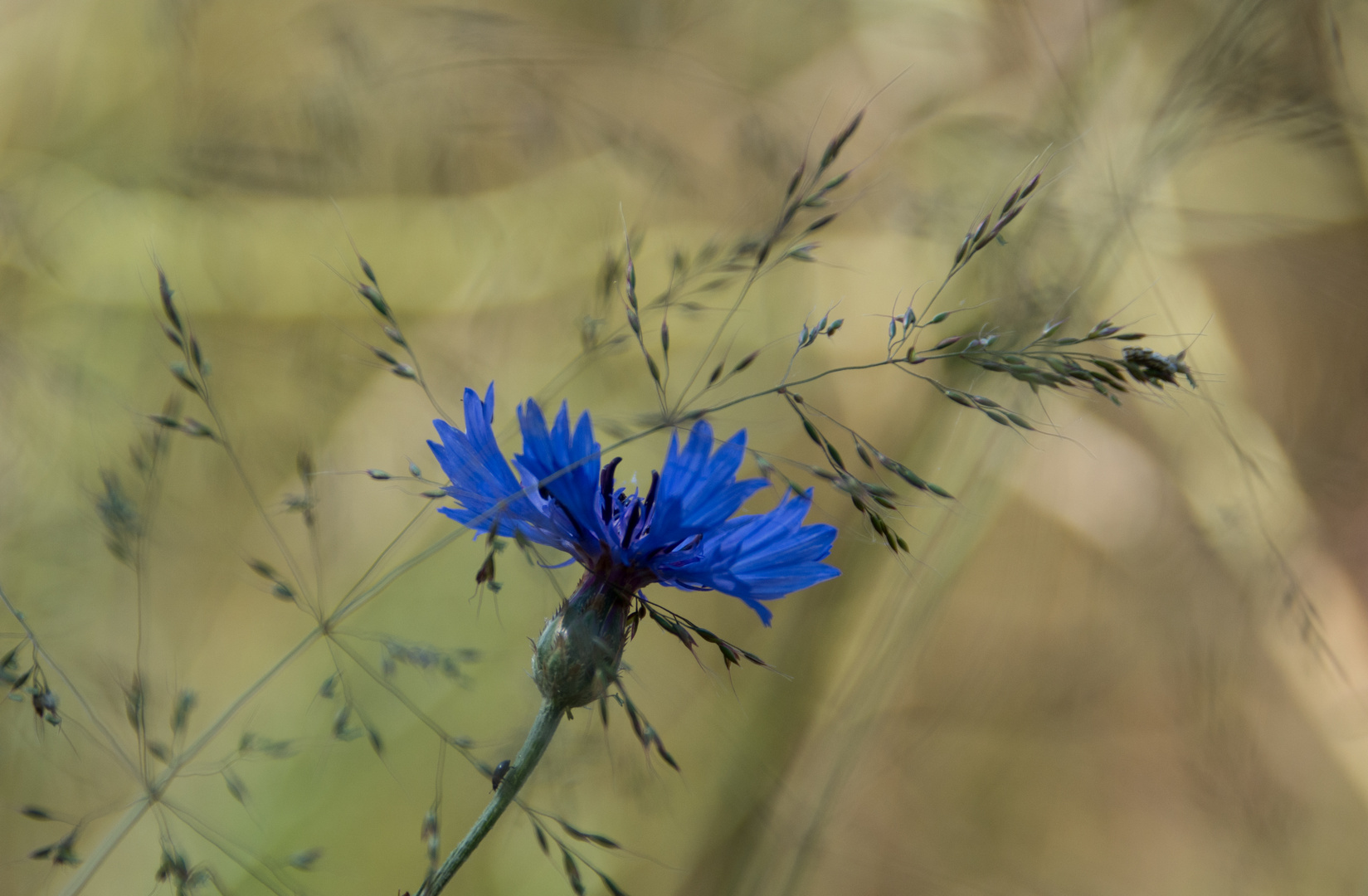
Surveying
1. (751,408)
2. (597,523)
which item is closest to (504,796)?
(597,523)

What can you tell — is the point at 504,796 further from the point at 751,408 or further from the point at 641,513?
the point at 751,408

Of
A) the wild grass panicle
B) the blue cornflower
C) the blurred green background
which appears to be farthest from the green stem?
the blurred green background

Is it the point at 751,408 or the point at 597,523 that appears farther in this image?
the point at 751,408

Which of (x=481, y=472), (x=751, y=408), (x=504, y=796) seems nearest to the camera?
(x=504, y=796)

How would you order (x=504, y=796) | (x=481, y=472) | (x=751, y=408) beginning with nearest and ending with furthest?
1. (x=504, y=796)
2. (x=481, y=472)
3. (x=751, y=408)

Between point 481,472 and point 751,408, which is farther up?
point 751,408

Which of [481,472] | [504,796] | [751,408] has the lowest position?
[504,796]

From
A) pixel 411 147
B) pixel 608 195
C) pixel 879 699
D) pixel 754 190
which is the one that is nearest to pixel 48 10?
pixel 411 147

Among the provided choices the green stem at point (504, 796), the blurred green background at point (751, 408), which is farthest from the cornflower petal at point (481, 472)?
the blurred green background at point (751, 408)

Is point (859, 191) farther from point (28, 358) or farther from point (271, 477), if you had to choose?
point (28, 358)

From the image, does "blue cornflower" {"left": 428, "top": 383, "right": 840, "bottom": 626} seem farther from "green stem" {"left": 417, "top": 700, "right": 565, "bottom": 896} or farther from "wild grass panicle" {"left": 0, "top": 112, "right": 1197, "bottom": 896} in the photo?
"green stem" {"left": 417, "top": 700, "right": 565, "bottom": 896}
